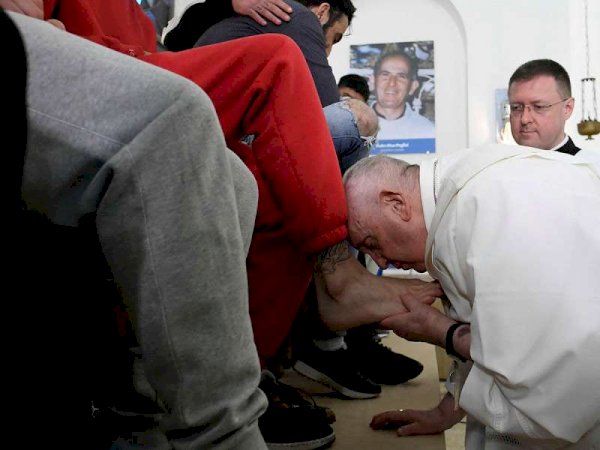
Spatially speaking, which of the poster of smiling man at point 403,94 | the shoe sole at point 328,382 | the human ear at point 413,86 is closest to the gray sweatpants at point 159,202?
the shoe sole at point 328,382

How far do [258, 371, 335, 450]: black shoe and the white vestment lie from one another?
0.38m

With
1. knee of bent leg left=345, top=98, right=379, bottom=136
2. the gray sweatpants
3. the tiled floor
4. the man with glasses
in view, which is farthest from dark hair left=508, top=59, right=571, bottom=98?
the gray sweatpants

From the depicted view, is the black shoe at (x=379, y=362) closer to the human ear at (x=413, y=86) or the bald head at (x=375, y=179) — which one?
the bald head at (x=375, y=179)

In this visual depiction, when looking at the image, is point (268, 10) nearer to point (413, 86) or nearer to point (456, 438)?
point (456, 438)

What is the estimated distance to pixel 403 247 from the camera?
170 cm

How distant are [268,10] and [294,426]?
105cm

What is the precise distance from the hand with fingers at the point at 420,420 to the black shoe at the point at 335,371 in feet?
0.98

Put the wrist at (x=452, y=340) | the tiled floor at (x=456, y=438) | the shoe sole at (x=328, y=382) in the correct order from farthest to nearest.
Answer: the tiled floor at (x=456, y=438) → the shoe sole at (x=328, y=382) → the wrist at (x=452, y=340)

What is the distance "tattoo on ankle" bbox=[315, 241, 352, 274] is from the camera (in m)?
1.68

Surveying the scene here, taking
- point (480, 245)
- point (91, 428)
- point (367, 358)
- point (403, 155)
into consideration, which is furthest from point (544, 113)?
point (403, 155)

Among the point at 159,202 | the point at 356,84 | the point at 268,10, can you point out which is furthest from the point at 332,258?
the point at 356,84

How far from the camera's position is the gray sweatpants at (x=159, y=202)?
1.99 ft

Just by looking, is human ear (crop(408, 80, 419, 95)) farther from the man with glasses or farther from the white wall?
the man with glasses

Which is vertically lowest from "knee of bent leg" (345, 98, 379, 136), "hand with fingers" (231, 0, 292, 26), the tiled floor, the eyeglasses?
the tiled floor
